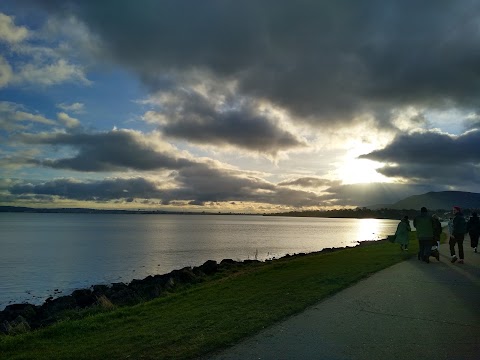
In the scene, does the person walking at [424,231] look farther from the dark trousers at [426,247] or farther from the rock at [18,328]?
the rock at [18,328]

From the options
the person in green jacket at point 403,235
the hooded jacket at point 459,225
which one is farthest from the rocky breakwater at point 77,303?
the hooded jacket at point 459,225

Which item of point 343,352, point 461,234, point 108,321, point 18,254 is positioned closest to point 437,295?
point 343,352

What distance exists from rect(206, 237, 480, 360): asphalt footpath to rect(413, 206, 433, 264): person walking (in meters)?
5.12

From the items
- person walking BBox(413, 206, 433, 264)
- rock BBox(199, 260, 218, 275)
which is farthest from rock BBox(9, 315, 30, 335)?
person walking BBox(413, 206, 433, 264)

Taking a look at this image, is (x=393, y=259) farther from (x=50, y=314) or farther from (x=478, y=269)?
(x=50, y=314)

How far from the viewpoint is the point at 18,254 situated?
48.2m

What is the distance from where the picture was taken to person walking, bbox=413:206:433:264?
1728 centimetres

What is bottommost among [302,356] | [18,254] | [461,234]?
[18,254]

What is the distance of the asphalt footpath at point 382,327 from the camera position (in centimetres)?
641

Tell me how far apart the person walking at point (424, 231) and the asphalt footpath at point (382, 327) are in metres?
5.12

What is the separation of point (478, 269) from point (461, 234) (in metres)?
2.41

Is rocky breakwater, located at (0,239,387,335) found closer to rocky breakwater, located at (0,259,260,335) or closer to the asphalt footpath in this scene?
rocky breakwater, located at (0,259,260,335)

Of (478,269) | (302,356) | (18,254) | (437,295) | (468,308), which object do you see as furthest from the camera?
(18,254)

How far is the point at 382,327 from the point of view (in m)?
7.72
